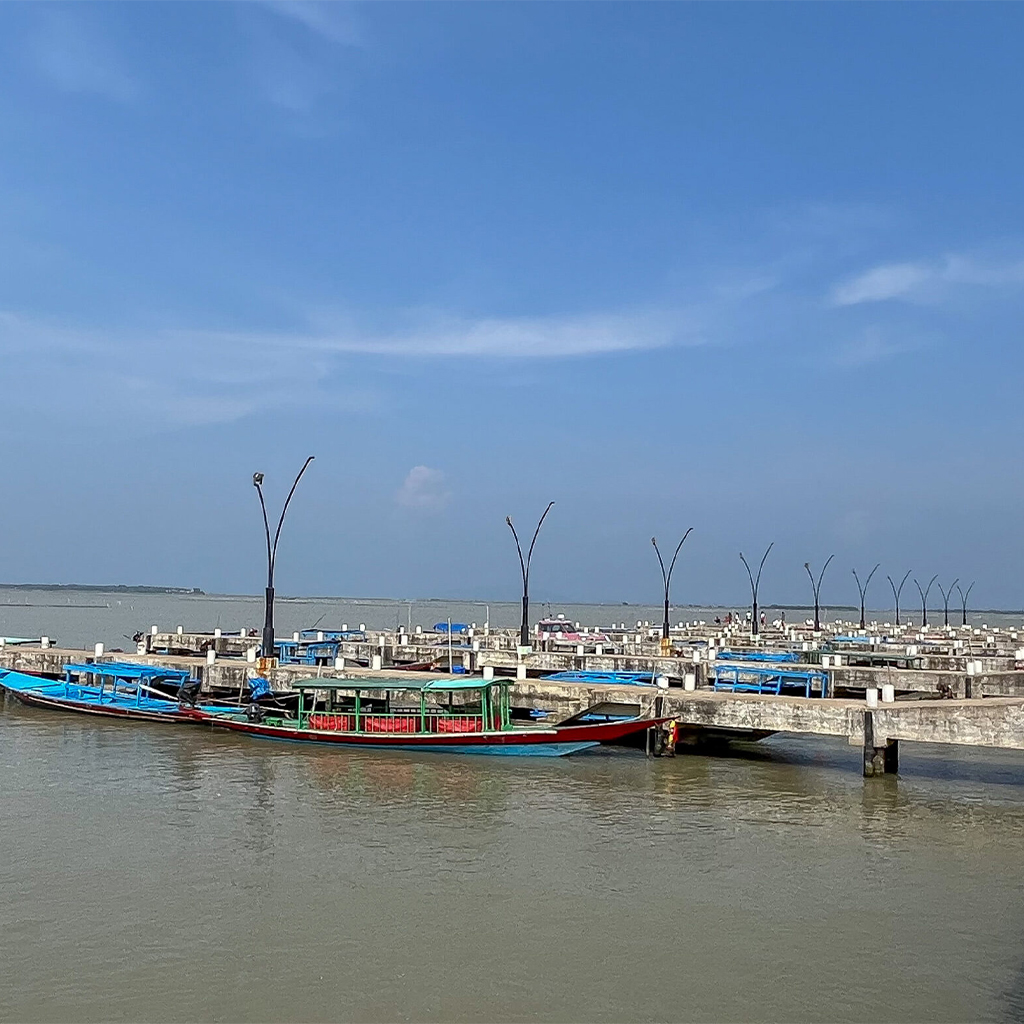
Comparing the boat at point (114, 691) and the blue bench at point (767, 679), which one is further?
the blue bench at point (767, 679)

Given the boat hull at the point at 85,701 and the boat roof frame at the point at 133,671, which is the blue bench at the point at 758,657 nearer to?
the boat roof frame at the point at 133,671

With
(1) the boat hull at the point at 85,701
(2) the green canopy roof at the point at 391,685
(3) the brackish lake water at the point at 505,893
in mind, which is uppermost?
(2) the green canopy roof at the point at 391,685

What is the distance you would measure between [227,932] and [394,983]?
10.9 feet

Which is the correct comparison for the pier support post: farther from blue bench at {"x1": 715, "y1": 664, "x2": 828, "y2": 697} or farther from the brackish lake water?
blue bench at {"x1": 715, "y1": 664, "x2": 828, "y2": 697}

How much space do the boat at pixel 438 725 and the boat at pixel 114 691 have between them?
442 cm

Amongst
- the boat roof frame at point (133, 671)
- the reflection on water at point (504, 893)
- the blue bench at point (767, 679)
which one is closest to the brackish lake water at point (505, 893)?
the reflection on water at point (504, 893)

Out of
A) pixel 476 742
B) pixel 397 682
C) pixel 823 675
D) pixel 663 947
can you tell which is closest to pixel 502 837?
pixel 663 947

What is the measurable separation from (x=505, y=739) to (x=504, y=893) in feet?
42.8

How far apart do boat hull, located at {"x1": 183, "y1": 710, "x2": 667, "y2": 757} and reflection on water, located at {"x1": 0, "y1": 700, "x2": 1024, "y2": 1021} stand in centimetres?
105

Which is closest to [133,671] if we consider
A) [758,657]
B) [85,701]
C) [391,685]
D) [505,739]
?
[85,701]

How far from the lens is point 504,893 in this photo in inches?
704

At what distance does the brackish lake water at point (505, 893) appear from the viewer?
1355 centimetres

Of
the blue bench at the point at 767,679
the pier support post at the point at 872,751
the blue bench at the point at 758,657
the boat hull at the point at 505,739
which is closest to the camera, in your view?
the pier support post at the point at 872,751

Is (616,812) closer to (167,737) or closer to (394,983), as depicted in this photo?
(394,983)
